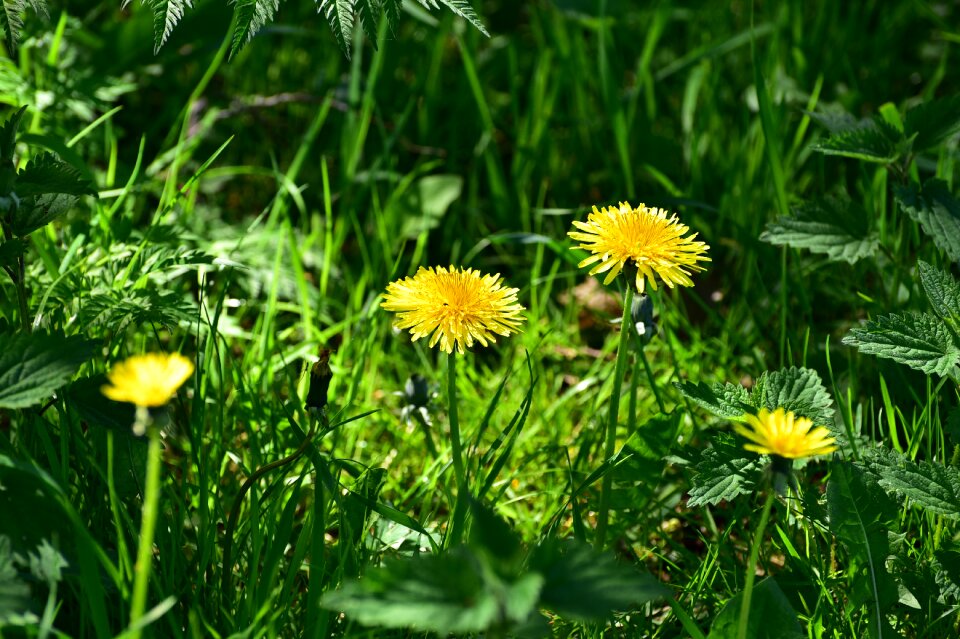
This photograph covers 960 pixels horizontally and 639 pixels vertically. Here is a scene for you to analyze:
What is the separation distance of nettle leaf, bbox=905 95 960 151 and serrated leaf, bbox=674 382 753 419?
28.7 inches

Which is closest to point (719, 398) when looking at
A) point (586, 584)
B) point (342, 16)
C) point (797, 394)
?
point (797, 394)

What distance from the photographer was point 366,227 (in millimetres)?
2668

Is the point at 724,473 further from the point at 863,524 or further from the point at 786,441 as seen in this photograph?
the point at 786,441

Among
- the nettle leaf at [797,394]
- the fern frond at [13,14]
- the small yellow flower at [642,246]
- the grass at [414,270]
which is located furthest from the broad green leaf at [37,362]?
the nettle leaf at [797,394]

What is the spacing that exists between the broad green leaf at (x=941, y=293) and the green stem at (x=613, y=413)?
0.47 m

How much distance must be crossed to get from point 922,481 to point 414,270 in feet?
4.32

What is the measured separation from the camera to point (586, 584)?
1028 millimetres

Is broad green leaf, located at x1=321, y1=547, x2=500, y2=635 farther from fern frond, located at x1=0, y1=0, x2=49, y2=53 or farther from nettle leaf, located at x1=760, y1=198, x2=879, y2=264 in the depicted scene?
nettle leaf, located at x1=760, y1=198, x2=879, y2=264

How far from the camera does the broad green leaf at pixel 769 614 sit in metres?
1.35

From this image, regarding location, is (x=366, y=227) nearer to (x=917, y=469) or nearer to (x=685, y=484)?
(x=685, y=484)

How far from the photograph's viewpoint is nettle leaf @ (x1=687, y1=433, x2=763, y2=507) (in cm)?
141

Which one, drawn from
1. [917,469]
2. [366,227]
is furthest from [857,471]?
[366,227]

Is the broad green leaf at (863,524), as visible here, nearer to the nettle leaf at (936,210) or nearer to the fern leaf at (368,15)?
the nettle leaf at (936,210)

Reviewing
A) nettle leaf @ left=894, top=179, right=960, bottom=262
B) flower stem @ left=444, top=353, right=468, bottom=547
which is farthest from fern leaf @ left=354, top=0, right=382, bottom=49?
nettle leaf @ left=894, top=179, right=960, bottom=262
